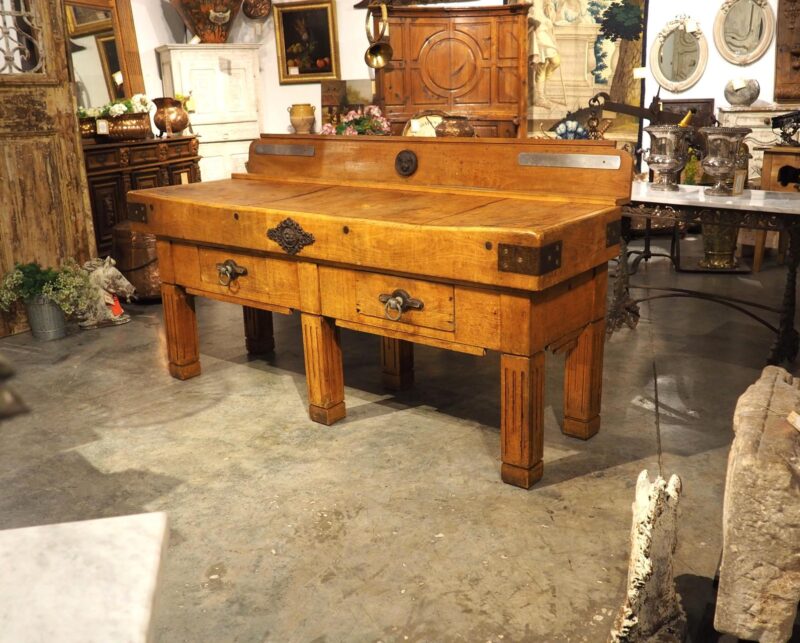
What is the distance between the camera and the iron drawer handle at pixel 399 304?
321cm

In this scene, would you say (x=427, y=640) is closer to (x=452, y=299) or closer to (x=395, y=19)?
(x=452, y=299)

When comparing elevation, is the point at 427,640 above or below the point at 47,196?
below

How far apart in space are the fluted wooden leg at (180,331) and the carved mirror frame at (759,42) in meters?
7.26

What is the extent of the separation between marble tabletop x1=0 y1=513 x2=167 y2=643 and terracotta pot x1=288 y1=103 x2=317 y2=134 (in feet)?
32.3

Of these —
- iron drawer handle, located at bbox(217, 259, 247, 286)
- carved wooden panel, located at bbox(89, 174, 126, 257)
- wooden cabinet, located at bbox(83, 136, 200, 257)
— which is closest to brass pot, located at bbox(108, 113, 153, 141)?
wooden cabinet, located at bbox(83, 136, 200, 257)

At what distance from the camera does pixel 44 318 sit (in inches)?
212

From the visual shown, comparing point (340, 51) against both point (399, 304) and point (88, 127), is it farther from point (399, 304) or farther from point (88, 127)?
point (399, 304)

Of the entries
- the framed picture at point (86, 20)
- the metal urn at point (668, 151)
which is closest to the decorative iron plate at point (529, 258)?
the metal urn at point (668, 151)

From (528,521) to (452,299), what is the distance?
85 centimetres

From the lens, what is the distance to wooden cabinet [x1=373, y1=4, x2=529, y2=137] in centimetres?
1004

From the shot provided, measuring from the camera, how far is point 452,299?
10.2 feet

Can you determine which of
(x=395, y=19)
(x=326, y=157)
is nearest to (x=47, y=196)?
(x=326, y=157)

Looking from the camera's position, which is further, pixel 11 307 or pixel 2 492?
pixel 11 307

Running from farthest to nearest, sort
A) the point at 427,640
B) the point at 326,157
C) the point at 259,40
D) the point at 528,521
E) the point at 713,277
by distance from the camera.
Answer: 1. the point at 259,40
2. the point at 713,277
3. the point at 326,157
4. the point at 528,521
5. the point at 427,640
